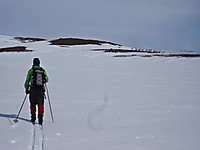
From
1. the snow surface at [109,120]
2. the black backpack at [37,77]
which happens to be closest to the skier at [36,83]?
the black backpack at [37,77]

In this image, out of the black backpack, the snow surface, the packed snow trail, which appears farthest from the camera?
the black backpack

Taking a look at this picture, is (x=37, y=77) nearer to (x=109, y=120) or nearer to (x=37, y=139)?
(x=37, y=139)

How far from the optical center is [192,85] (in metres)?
10.5

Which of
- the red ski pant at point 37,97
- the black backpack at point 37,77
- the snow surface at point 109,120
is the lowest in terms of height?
the snow surface at point 109,120

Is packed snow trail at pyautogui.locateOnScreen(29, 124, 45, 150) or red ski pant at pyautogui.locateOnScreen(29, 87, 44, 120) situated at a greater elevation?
red ski pant at pyautogui.locateOnScreen(29, 87, 44, 120)

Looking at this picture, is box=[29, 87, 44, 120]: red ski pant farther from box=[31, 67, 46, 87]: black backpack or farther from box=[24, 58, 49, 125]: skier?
box=[31, 67, 46, 87]: black backpack

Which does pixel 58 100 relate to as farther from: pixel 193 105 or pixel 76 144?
pixel 193 105

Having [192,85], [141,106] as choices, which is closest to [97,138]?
[141,106]

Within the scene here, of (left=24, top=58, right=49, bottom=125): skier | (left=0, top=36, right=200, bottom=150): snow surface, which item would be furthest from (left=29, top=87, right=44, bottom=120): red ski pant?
(left=0, top=36, right=200, bottom=150): snow surface

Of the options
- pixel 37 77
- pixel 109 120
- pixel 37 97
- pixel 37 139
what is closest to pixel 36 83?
pixel 37 77

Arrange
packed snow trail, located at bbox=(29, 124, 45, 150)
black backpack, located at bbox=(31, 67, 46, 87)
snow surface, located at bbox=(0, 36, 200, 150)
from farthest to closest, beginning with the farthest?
black backpack, located at bbox=(31, 67, 46, 87)
snow surface, located at bbox=(0, 36, 200, 150)
packed snow trail, located at bbox=(29, 124, 45, 150)

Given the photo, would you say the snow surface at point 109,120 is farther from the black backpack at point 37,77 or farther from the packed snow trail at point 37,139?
the black backpack at point 37,77

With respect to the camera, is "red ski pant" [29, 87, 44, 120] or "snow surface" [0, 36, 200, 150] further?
"red ski pant" [29, 87, 44, 120]

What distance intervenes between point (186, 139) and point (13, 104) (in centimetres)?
617
